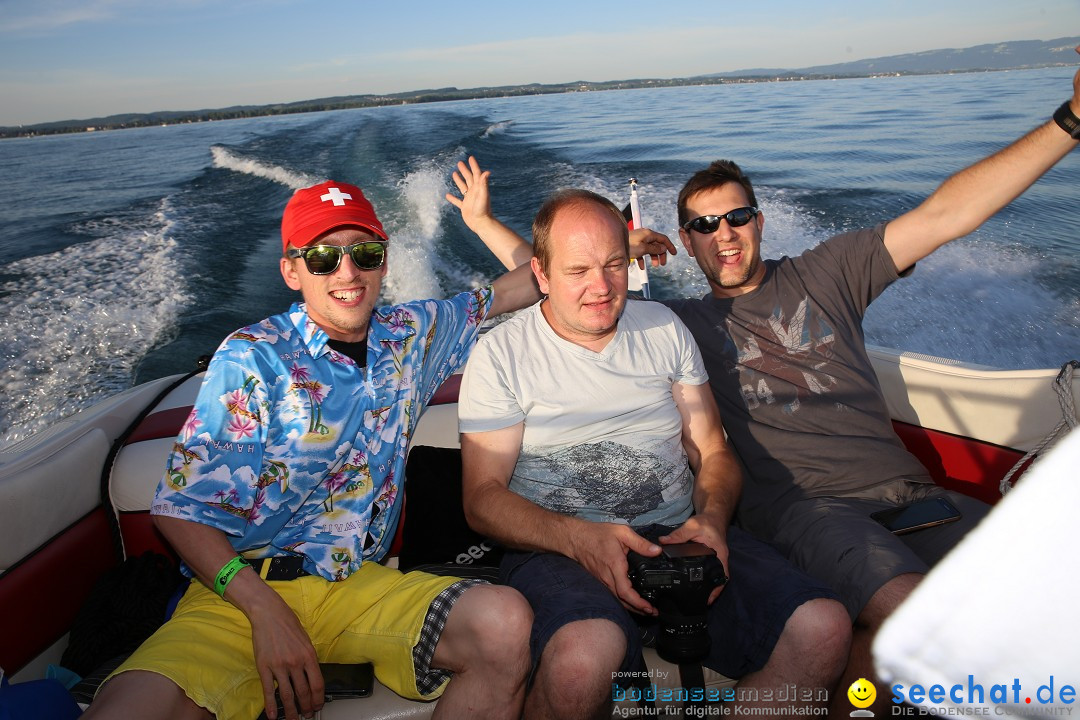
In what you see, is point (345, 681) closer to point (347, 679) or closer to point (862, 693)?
point (347, 679)

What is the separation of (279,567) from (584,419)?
2.63 feet

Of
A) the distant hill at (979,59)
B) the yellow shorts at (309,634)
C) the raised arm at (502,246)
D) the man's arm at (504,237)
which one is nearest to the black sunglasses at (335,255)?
the raised arm at (502,246)

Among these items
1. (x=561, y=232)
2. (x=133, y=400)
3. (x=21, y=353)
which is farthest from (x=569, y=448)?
(x=21, y=353)

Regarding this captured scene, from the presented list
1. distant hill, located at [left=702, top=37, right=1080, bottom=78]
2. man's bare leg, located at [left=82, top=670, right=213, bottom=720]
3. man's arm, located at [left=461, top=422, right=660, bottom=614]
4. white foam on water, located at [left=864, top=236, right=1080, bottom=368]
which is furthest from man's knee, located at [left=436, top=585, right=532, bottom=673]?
distant hill, located at [left=702, top=37, right=1080, bottom=78]

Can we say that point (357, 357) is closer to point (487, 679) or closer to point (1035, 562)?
point (487, 679)

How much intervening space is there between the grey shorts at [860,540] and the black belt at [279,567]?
122 cm

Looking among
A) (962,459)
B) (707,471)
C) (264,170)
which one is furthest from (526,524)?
(264,170)

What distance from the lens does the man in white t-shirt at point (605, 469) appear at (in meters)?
1.59

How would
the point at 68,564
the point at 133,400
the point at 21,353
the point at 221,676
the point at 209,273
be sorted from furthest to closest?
the point at 209,273 < the point at 21,353 < the point at 133,400 < the point at 68,564 < the point at 221,676

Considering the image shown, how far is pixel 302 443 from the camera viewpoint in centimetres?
173

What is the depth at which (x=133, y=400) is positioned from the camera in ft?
8.05

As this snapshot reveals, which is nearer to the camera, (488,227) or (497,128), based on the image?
(488,227)

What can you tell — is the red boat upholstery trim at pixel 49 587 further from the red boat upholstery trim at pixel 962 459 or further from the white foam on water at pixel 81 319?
the red boat upholstery trim at pixel 962 459

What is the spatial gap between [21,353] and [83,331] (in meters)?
0.35
